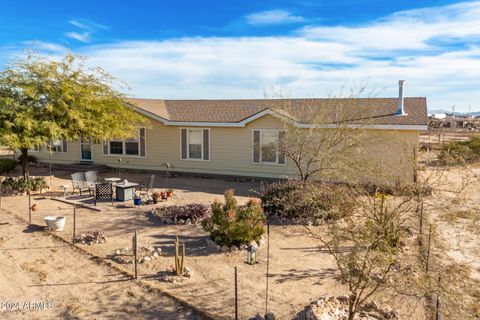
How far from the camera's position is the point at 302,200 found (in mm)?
10633

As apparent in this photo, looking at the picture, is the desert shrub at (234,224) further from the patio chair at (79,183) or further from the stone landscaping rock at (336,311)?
the patio chair at (79,183)

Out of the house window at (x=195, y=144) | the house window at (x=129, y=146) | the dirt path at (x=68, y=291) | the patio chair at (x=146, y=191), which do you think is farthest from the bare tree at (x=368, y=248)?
the house window at (x=129, y=146)

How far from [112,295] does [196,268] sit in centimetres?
205

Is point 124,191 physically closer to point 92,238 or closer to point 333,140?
point 92,238

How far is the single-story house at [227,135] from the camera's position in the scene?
54.6 feet

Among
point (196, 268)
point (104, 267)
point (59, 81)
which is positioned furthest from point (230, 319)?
point (59, 81)

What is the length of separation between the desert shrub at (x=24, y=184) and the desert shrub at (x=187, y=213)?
7.48 meters

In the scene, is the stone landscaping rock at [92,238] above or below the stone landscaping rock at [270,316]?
above

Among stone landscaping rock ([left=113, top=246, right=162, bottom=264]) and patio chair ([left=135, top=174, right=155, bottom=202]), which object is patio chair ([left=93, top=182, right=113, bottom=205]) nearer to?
patio chair ([left=135, top=174, right=155, bottom=202])

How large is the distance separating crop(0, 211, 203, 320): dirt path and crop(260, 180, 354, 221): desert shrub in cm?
359

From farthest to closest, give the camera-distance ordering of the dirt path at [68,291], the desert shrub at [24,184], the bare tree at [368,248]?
1. the desert shrub at [24,184]
2. the dirt path at [68,291]
3. the bare tree at [368,248]

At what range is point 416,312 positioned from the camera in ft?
22.2

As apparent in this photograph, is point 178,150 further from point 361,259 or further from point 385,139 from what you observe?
point 361,259

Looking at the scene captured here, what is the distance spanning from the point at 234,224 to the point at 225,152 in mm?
10914
